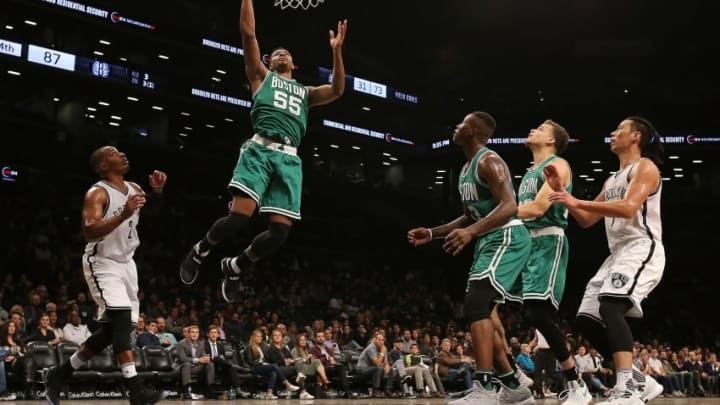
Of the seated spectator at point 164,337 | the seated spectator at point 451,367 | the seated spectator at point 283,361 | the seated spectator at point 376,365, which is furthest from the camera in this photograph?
the seated spectator at point 451,367

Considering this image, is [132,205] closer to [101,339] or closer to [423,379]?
[101,339]

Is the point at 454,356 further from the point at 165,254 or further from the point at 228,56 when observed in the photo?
the point at 228,56

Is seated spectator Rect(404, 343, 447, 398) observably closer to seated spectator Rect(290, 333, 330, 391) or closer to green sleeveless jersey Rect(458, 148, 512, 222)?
seated spectator Rect(290, 333, 330, 391)

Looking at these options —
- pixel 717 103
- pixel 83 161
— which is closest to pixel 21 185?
pixel 83 161

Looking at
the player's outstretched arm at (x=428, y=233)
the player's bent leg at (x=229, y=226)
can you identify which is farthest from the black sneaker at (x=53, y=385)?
the player's outstretched arm at (x=428, y=233)

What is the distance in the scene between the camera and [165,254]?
2106 cm

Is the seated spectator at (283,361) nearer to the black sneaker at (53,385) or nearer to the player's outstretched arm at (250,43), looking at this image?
the black sneaker at (53,385)

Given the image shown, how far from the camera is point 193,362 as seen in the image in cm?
1223

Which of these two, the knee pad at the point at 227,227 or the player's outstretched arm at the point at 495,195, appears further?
the knee pad at the point at 227,227

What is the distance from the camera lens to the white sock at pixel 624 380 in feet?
17.1

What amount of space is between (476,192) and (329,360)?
8960 mm

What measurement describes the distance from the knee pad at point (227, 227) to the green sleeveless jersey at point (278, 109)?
2.35 ft

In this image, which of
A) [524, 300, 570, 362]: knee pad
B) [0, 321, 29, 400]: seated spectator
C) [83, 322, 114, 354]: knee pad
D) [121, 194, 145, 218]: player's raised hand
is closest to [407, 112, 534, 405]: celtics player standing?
[524, 300, 570, 362]: knee pad

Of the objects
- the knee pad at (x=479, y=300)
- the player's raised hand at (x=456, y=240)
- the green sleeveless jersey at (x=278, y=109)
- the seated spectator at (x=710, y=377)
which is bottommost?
the seated spectator at (x=710, y=377)
